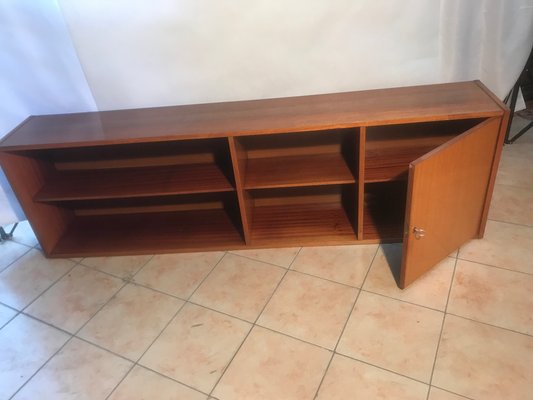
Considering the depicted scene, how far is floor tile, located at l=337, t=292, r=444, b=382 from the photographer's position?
55.8 inches

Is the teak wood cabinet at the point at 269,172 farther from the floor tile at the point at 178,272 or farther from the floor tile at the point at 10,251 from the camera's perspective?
the floor tile at the point at 10,251

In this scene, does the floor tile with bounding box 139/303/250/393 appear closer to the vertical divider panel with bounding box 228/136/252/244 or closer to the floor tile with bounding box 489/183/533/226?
the vertical divider panel with bounding box 228/136/252/244

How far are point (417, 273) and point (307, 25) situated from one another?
3.95 ft

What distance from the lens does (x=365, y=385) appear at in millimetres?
1363

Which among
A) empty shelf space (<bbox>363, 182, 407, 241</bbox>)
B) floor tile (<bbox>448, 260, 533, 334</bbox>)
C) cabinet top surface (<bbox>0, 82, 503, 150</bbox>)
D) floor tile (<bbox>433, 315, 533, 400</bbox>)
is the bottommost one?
floor tile (<bbox>448, 260, 533, 334</bbox>)

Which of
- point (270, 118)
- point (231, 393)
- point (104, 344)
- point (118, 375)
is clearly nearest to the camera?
point (231, 393)

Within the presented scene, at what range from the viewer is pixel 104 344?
5.31 ft

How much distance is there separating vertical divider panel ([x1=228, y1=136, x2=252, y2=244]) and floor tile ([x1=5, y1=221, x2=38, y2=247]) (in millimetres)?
1247

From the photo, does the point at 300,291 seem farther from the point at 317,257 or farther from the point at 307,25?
the point at 307,25

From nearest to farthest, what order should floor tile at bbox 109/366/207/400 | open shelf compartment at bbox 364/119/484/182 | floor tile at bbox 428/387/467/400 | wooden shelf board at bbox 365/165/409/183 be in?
1. floor tile at bbox 428/387/467/400
2. floor tile at bbox 109/366/207/400
3. wooden shelf board at bbox 365/165/409/183
4. open shelf compartment at bbox 364/119/484/182

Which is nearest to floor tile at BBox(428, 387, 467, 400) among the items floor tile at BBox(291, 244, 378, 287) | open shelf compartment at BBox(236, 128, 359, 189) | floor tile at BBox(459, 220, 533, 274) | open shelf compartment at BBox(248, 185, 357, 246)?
floor tile at BBox(291, 244, 378, 287)

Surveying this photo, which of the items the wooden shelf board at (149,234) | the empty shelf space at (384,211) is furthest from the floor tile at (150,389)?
the empty shelf space at (384,211)

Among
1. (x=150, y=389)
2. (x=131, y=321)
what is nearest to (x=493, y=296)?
(x=150, y=389)

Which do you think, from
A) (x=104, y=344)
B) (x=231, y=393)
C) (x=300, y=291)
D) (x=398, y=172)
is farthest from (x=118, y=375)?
(x=398, y=172)
